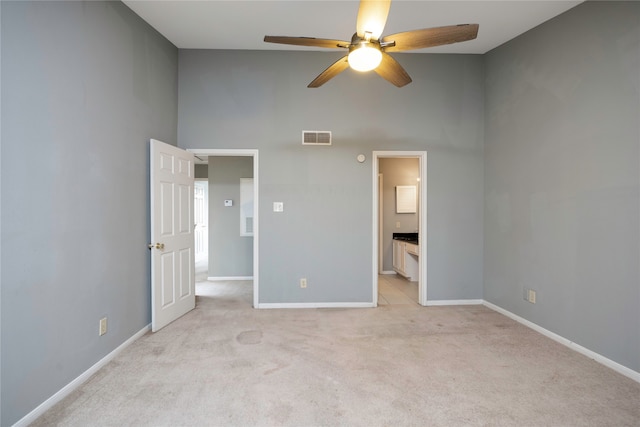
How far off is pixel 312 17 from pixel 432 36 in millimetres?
1610

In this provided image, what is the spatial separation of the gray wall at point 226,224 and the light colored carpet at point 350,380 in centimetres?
211

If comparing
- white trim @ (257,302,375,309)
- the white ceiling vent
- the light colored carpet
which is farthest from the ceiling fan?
white trim @ (257,302,375,309)

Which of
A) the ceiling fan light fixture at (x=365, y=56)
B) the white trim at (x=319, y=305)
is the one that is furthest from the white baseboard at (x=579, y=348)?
the ceiling fan light fixture at (x=365, y=56)

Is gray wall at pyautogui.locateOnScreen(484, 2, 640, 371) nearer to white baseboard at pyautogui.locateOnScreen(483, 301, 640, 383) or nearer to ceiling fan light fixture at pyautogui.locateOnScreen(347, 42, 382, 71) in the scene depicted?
white baseboard at pyautogui.locateOnScreen(483, 301, 640, 383)

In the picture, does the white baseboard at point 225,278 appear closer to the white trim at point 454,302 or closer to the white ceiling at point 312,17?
the white trim at point 454,302

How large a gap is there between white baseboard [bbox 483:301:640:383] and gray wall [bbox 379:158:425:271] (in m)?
2.43

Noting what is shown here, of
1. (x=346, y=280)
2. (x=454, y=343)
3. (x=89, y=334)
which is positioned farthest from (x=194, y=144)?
(x=454, y=343)

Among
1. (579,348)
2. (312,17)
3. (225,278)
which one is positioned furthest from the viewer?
(225,278)

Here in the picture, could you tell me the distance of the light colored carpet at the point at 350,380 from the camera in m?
1.79

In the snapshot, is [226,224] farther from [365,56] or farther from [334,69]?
[365,56]

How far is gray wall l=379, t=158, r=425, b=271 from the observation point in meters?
5.80

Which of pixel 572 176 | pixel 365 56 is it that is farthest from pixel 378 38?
pixel 572 176

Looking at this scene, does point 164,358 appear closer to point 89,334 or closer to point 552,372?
point 89,334

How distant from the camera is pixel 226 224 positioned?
5309 mm
